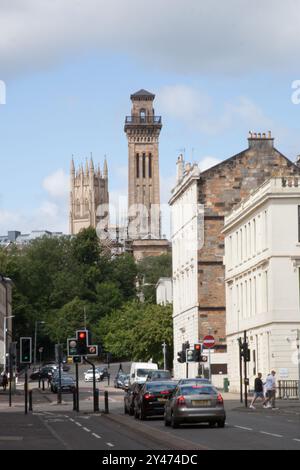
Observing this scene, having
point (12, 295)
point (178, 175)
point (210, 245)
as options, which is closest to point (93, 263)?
point (12, 295)

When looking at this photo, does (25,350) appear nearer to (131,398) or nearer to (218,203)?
(131,398)

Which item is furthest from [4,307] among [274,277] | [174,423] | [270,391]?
[174,423]

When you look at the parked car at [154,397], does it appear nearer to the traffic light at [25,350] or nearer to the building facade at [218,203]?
the traffic light at [25,350]

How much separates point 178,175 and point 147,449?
86.4 m

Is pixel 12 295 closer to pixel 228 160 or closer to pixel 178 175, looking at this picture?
pixel 178 175

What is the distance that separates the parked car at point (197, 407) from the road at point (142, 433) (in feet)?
1.30

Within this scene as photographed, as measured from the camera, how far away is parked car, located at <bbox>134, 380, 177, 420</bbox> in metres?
45.3

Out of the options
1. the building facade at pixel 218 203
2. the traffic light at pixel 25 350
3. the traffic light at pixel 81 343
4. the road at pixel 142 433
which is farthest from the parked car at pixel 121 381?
the road at pixel 142 433

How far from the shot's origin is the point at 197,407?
3900 centimetres

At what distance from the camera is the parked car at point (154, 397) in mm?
45312

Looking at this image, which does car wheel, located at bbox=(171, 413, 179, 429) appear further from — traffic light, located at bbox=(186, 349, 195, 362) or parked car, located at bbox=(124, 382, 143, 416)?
traffic light, located at bbox=(186, 349, 195, 362)

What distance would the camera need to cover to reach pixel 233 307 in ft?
282

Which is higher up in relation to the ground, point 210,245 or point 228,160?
point 228,160

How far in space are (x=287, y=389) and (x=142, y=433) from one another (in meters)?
35.4
